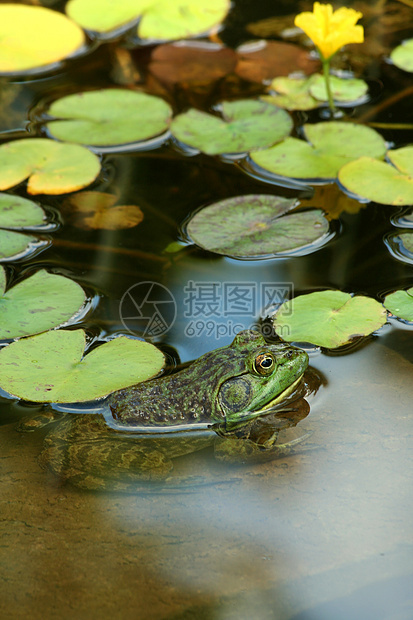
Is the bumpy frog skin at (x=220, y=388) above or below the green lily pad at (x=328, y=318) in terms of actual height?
below

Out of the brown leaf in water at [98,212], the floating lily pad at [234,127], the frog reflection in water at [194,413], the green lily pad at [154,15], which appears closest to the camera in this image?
the frog reflection in water at [194,413]

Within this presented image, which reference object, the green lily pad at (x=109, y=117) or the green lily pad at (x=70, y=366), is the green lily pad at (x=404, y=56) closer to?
the green lily pad at (x=109, y=117)

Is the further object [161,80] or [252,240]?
[161,80]

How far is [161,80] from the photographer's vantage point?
5320mm

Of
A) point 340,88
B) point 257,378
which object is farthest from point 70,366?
point 340,88

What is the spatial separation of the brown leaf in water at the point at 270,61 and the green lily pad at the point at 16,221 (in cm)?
249

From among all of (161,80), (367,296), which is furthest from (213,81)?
(367,296)

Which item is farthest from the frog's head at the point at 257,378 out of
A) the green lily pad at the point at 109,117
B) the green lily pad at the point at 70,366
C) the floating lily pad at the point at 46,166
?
the green lily pad at the point at 109,117

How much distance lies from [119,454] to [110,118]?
2990 mm

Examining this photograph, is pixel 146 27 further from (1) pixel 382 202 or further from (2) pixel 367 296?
(2) pixel 367 296

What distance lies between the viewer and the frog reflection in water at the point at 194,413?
2.83 m

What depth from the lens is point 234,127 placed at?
4.58 metres

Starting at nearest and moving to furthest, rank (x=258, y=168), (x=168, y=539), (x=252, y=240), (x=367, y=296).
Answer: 1. (x=168, y=539)
2. (x=367, y=296)
3. (x=252, y=240)
4. (x=258, y=168)

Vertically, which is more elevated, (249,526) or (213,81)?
(213,81)
